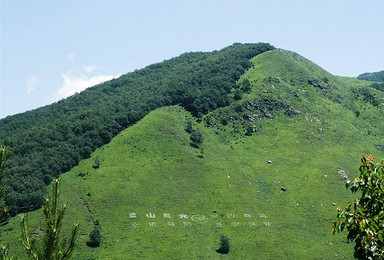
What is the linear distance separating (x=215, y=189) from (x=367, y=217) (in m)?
128

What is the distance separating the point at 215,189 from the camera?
140 metres

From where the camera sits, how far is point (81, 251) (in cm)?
10719

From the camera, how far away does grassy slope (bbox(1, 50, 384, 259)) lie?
115438 mm

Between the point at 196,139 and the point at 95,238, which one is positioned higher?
the point at 196,139

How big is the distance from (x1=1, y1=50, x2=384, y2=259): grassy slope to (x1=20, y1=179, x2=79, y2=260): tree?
96.1 metres

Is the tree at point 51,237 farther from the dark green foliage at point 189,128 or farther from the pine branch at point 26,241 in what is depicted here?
the dark green foliage at point 189,128

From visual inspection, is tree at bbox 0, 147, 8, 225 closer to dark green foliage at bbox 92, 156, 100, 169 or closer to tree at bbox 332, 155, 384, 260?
tree at bbox 332, 155, 384, 260

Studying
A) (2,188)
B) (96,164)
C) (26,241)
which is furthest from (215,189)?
(2,188)

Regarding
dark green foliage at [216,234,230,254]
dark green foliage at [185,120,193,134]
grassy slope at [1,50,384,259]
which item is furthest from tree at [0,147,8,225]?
dark green foliage at [185,120,193,134]

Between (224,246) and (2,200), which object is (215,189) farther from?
(2,200)

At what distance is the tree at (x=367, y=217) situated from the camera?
1275 cm

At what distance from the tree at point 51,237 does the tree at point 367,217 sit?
877 cm

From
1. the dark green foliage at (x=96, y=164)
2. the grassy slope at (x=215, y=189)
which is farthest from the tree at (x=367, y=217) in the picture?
the dark green foliage at (x=96, y=164)

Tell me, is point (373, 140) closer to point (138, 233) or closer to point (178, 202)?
point (178, 202)
